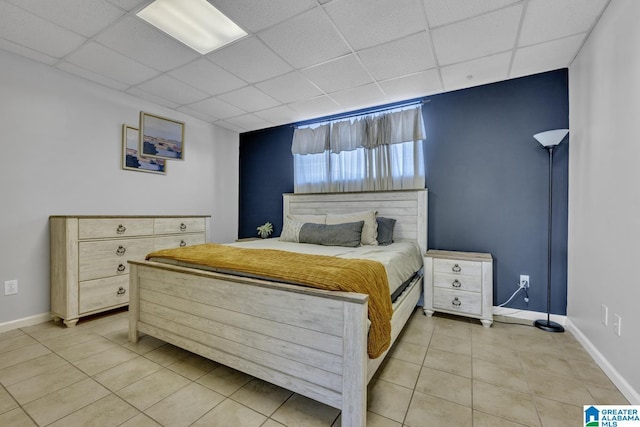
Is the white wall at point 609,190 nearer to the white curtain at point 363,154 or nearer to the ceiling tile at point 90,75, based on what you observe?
the white curtain at point 363,154

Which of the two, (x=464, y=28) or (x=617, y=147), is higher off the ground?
(x=464, y=28)

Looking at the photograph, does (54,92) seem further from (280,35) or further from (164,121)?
(280,35)

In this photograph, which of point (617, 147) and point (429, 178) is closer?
point (617, 147)

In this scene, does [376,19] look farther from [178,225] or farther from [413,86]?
[178,225]

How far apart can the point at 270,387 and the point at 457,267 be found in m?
1.96

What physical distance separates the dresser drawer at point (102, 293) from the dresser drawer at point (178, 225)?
59 cm

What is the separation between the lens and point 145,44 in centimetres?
219

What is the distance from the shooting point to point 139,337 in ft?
7.31

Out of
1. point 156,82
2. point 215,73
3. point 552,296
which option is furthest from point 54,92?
point 552,296

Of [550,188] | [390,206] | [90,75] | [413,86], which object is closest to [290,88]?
[413,86]

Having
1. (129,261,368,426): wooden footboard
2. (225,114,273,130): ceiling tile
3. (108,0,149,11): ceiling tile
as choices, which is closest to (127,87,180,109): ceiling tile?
(225,114,273,130): ceiling tile

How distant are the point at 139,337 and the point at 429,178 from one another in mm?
3264

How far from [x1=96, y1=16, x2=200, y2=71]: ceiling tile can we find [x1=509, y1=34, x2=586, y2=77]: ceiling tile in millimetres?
2843

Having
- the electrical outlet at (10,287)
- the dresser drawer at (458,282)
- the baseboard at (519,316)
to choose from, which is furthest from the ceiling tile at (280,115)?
the baseboard at (519,316)
